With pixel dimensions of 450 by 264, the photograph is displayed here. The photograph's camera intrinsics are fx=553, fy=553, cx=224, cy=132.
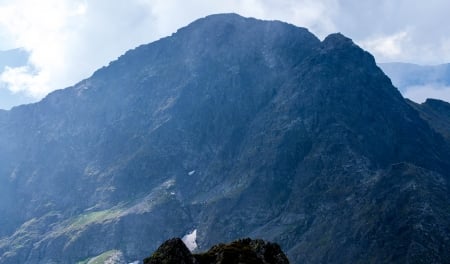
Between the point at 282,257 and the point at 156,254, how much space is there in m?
17.3

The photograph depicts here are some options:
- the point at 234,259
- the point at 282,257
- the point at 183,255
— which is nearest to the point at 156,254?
the point at 183,255

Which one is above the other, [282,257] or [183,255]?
[183,255]

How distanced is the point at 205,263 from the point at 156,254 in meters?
6.62

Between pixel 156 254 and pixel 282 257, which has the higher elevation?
pixel 156 254

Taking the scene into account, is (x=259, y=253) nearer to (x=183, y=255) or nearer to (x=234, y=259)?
(x=234, y=259)

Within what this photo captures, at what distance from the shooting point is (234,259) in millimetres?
72500

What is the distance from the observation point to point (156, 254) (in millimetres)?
72625

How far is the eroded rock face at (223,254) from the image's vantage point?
235 feet

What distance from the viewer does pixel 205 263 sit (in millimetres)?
73562

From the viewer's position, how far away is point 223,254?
7306cm

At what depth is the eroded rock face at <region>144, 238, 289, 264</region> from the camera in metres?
71.6

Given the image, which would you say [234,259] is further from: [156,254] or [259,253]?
[156,254]

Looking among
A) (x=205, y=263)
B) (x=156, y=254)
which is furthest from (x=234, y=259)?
(x=156, y=254)

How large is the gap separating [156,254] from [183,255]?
3.80m
